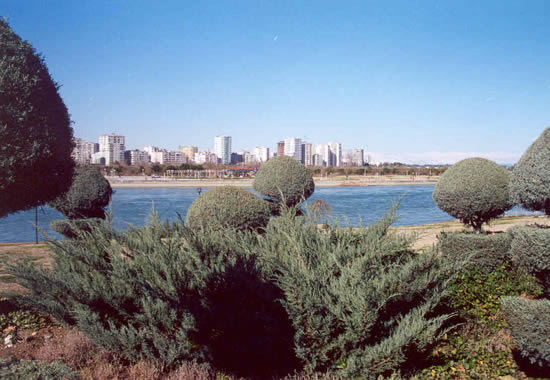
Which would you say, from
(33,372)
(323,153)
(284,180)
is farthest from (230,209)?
(323,153)

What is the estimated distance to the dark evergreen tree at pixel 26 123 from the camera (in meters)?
4.16

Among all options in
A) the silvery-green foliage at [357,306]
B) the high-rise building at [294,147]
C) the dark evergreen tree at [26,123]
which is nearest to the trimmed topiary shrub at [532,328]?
the silvery-green foliage at [357,306]

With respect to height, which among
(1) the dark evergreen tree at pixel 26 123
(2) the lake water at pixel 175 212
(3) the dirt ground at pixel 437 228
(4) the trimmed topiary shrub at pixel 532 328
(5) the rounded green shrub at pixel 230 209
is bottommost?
(2) the lake water at pixel 175 212

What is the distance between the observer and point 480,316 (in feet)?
19.6

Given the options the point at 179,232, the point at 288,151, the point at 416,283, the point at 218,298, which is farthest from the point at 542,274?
the point at 288,151

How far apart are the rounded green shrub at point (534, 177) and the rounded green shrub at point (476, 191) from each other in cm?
247

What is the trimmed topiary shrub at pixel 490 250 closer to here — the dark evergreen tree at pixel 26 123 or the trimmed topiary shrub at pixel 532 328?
the trimmed topiary shrub at pixel 532 328

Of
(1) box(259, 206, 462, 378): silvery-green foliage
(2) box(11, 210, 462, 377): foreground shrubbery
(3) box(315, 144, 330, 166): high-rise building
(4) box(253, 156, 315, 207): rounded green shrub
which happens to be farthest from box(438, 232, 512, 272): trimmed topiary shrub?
(3) box(315, 144, 330, 166): high-rise building

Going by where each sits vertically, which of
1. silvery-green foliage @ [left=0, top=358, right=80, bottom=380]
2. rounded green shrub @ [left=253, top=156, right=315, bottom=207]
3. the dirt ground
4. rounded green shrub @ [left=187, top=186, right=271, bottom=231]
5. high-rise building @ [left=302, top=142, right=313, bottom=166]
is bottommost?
the dirt ground

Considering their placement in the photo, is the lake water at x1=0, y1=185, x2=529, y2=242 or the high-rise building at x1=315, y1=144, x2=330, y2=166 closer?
the lake water at x1=0, y1=185, x2=529, y2=242

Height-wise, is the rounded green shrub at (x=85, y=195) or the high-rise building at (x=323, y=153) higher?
the high-rise building at (x=323, y=153)

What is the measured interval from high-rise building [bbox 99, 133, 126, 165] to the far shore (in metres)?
89.8

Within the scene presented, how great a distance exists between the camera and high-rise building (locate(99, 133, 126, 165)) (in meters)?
177

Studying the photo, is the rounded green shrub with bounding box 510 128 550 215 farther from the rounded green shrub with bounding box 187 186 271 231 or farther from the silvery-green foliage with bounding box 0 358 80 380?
the silvery-green foliage with bounding box 0 358 80 380
